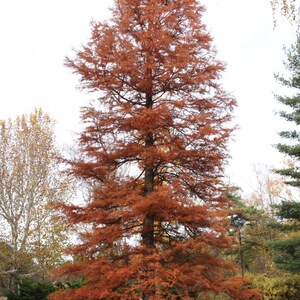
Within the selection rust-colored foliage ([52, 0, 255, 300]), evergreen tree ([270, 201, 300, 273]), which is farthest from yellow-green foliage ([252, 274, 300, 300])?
rust-colored foliage ([52, 0, 255, 300])

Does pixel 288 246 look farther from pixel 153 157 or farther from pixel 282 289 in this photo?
pixel 153 157

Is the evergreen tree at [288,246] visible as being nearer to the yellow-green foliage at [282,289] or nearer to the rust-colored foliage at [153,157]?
the yellow-green foliage at [282,289]

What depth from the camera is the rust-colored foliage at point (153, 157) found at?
8.33 metres

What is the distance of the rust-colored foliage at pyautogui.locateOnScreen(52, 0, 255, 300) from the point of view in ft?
27.3

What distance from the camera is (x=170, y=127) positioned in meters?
9.82

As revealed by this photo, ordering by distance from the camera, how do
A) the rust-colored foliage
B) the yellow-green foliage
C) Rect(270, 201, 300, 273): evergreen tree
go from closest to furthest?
the rust-colored foliage → the yellow-green foliage → Rect(270, 201, 300, 273): evergreen tree

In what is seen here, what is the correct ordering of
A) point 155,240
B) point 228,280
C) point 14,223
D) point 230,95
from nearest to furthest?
point 228,280
point 155,240
point 230,95
point 14,223

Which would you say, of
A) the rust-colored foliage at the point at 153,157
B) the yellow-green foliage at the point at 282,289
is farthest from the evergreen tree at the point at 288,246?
the rust-colored foliage at the point at 153,157

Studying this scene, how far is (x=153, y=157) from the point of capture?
885 centimetres

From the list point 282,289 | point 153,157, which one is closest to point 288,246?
point 282,289

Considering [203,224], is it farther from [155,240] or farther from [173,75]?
[173,75]

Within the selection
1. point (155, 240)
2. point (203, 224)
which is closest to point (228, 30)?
point (203, 224)

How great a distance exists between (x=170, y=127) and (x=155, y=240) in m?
3.01

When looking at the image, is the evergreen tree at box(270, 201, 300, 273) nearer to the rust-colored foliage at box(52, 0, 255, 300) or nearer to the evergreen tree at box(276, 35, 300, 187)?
the evergreen tree at box(276, 35, 300, 187)
